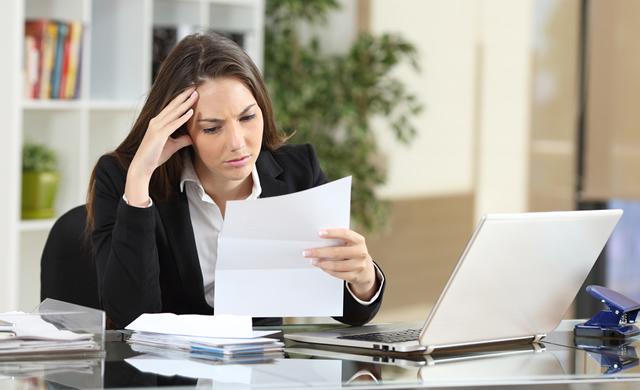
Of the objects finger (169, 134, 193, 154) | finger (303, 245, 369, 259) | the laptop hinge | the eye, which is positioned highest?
the eye

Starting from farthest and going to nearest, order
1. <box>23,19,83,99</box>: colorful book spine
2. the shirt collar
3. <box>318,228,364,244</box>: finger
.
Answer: <box>23,19,83,99</box>: colorful book spine → the shirt collar → <box>318,228,364,244</box>: finger

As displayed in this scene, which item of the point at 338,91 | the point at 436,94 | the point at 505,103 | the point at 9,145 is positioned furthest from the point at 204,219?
the point at 505,103

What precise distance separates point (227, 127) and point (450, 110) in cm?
334

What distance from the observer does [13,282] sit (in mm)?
3756

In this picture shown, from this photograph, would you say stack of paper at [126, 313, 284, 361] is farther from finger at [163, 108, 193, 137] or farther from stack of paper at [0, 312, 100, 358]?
finger at [163, 108, 193, 137]

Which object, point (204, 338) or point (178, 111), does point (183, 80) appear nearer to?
point (178, 111)

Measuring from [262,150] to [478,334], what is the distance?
90cm

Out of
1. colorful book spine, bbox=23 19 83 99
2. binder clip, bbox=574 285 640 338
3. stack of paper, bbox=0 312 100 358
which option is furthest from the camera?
colorful book spine, bbox=23 19 83 99

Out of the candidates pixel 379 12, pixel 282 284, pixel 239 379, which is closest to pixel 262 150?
pixel 282 284

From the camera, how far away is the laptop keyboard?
191 centimetres

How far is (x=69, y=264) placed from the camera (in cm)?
261

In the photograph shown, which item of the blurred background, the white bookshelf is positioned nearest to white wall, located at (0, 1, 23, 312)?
the white bookshelf

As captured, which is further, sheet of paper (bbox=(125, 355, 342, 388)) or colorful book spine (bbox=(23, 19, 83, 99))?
colorful book spine (bbox=(23, 19, 83, 99))

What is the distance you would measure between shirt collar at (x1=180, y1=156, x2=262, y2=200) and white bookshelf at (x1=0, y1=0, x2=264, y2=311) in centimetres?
126
